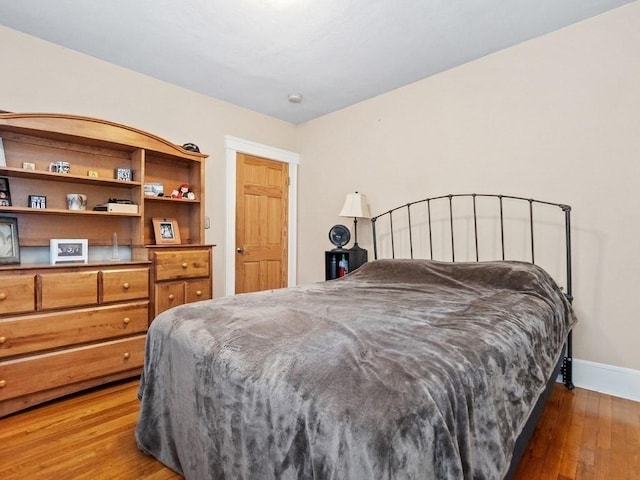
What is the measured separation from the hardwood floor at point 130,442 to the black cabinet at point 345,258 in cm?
185

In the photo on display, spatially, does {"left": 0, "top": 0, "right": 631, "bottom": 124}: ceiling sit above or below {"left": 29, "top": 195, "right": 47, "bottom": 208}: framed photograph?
above

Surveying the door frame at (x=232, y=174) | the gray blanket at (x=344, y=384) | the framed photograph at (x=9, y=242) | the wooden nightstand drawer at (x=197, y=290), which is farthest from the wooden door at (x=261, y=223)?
the gray blanket at (x=344, y=384)

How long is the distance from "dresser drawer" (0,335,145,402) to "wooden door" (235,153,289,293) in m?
1.42

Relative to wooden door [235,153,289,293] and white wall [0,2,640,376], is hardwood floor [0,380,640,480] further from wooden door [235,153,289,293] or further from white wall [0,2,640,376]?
wooden door [235,153,289,293]

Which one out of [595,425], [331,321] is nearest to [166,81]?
[331,321]

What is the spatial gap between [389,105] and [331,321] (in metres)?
2.67

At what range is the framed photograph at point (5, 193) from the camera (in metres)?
2.24

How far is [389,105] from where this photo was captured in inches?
133

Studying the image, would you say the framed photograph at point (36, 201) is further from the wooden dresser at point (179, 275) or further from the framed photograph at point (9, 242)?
the wooden dresser at point (179, 275)

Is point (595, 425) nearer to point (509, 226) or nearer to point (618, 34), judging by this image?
point (509, 226)

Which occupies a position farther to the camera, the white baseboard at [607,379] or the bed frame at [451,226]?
the bed frame at [451,226]

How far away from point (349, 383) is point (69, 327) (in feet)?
6.99

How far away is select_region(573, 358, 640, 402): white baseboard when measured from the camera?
216 cm

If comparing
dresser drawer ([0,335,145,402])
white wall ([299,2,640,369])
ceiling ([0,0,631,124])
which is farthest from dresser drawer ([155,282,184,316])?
white wall ([299,2,640,369])
